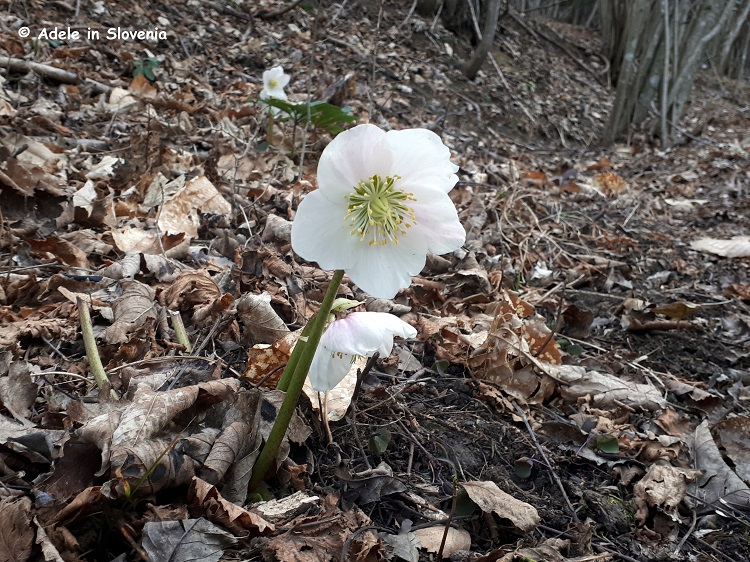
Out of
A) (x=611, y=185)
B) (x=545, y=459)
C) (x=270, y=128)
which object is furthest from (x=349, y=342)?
(x=611, y=185)

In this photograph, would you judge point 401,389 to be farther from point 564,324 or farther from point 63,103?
point 63,103

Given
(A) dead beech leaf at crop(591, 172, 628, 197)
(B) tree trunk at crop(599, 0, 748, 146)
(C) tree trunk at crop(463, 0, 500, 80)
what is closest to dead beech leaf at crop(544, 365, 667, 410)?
(A) dead beech leaf at crop(591, 172, 628, 197)

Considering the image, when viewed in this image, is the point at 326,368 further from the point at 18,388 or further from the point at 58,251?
the point at 58,251

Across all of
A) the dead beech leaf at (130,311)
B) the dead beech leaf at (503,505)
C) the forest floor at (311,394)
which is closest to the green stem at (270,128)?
the forest floor at (311,394)

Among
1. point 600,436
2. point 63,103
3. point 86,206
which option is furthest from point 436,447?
point 63,103

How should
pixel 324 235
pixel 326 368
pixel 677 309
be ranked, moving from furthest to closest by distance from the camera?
1. pixel 677 309
2. pixel 326 368
3. pixel 324 235

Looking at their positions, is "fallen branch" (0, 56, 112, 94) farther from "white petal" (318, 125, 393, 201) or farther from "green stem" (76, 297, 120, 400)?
"white petal" (318, 125, 393, 201)

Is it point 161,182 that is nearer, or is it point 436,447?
point 436,447
